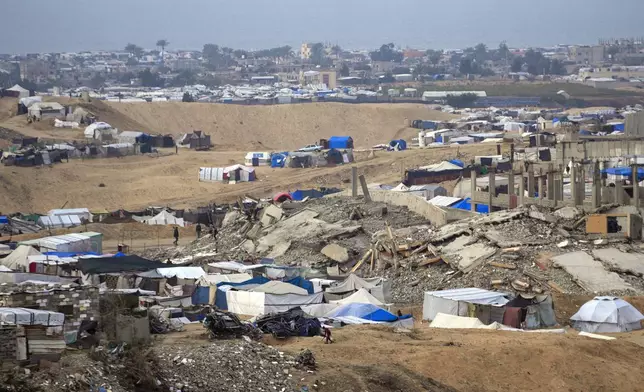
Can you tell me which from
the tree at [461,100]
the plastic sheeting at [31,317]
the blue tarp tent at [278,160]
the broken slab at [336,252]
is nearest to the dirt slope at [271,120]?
the tree at [461,100]

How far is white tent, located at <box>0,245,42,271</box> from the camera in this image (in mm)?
25281

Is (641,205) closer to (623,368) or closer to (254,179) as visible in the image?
(623,368)

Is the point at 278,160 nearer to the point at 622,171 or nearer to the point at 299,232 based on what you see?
the point at 622,171

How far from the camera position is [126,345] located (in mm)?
13117

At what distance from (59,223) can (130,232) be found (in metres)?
2.73

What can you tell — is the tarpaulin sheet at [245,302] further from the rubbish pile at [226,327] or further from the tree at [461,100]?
the tree at [461,100]

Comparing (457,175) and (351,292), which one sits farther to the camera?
(457,175)

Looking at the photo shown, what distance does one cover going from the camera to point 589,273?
21984mm

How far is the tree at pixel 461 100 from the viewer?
8962cm

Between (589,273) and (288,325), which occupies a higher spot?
(288,325)

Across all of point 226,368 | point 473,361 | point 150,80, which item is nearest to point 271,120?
point 150,80

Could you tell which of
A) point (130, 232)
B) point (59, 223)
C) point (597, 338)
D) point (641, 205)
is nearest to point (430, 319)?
point (597, 338)

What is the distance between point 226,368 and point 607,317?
8179 millimetres

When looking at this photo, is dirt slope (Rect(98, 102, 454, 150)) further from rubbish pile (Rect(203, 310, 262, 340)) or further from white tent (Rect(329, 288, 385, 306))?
rubbish pile (Rect(203, 310, 262, 340))
